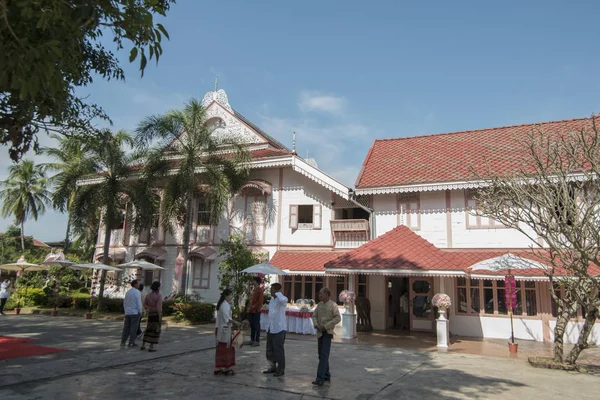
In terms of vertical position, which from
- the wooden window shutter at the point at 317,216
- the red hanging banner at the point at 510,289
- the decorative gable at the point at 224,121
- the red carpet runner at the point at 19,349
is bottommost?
the red carpet runner at the point at 19,349

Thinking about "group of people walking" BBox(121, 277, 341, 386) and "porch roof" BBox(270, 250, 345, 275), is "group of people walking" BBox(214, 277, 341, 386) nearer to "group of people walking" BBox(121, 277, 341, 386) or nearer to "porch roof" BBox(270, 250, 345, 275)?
"group of people walking" BBox(121, 277, 341, 386)

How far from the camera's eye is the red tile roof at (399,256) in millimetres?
13434

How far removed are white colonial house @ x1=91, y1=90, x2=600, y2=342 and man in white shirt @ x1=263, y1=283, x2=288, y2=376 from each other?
6587mm

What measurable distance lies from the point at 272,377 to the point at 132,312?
440 cm

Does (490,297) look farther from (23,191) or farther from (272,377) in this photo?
(23,191)

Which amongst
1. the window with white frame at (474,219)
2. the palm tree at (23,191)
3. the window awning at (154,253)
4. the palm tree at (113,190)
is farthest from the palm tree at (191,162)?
the palm tree at (23,191)

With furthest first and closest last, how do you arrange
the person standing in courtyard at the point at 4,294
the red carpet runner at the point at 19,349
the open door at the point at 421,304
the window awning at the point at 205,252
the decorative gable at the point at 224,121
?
the decorative gable at the point at 224,121, the window awning at the point at 205,252, the person standing in courtyard at the point at 4,294, the open door at the point at 421,304, the red carpet runner at the point at 19,349

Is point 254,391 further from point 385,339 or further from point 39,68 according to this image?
point 385,339

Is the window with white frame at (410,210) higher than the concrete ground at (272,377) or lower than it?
higher

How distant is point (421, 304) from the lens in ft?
50.4

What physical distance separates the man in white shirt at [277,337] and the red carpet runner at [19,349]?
544 centimetres

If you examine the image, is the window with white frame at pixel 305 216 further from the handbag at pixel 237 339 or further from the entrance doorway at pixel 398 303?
the handbag at pixel 237 339

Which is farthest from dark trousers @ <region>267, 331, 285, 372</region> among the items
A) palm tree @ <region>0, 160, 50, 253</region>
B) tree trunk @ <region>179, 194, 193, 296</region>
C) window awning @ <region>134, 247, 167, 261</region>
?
palm tree @ <region>0, 160, 50, 253</region>

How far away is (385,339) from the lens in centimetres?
1314
